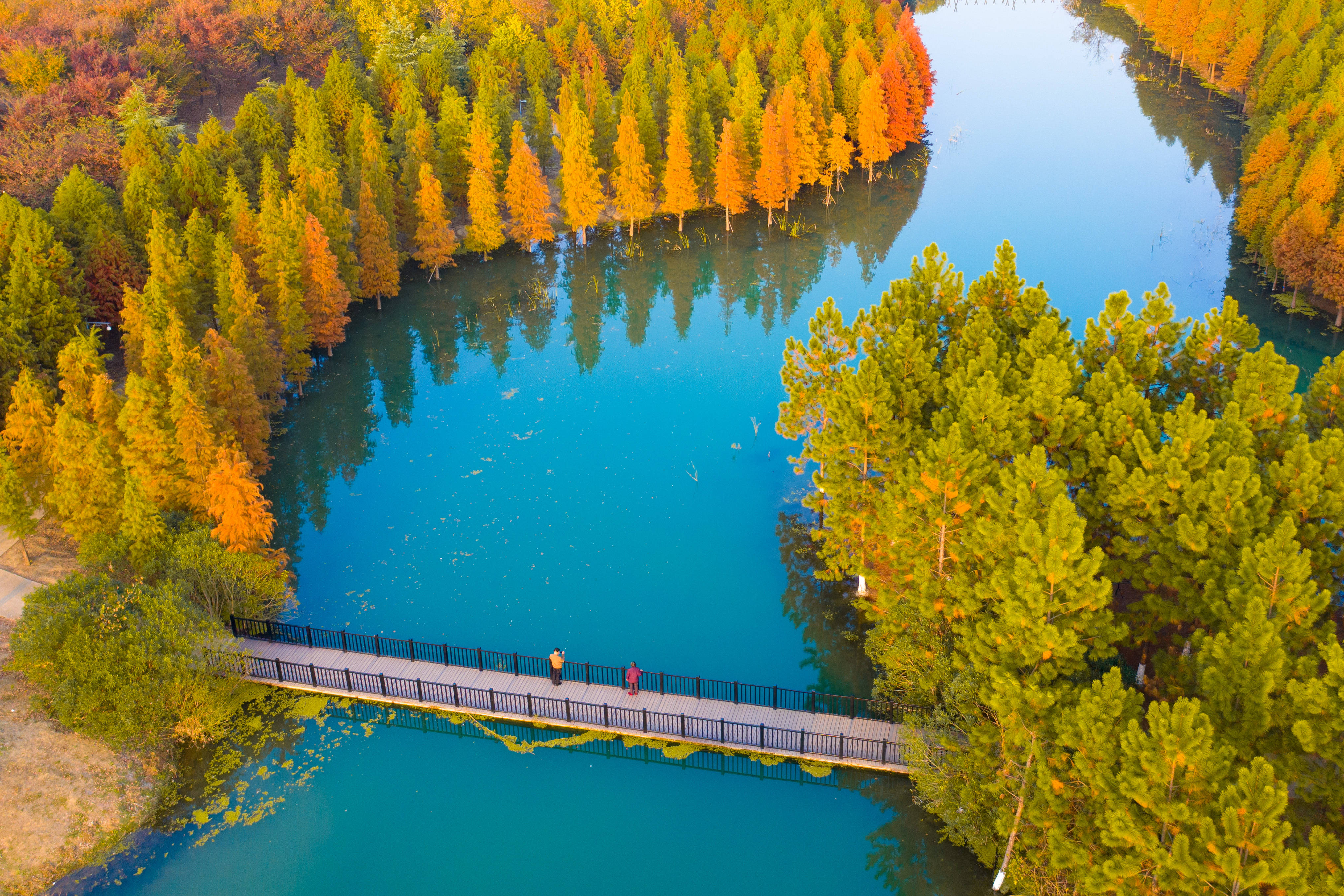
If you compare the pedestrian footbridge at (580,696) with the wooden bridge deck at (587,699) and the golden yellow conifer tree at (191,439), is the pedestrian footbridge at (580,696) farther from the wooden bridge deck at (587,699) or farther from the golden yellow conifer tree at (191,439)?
the golden yellow conifer tree at (191,439)

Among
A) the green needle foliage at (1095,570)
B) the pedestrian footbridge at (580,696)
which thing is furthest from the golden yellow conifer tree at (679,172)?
the pedestrian footbridge at (580,696)

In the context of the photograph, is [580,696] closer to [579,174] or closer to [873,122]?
[579,174]

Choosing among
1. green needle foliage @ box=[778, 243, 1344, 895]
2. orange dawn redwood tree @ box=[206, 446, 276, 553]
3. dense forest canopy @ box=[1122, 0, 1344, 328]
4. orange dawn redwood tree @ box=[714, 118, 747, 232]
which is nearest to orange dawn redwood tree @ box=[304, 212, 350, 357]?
orange dawn redwood tree @ box=[206, 446, 276, 553]

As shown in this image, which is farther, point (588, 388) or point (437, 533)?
point (588, 388)

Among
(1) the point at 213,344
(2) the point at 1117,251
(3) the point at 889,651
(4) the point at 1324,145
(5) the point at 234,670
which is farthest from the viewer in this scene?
(2) the point at 1117,251

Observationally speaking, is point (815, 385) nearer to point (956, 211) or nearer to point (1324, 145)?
point (1324, 145)

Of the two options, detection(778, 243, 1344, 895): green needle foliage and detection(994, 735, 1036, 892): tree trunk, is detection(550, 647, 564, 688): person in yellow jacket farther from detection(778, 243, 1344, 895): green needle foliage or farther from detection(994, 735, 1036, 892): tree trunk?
detection(994, 735, 1036, 892): tree trunk

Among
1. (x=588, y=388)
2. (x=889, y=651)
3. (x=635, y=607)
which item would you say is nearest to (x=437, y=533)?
(x=635, y=607)
